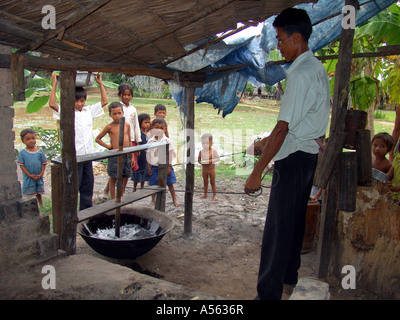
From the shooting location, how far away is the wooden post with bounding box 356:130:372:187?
2990 millimetres

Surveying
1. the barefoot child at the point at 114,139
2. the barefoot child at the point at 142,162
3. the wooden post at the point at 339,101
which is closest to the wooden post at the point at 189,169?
the barefoot child at the point at 114,139

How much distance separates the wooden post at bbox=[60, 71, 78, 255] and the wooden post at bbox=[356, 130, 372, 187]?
2.58m

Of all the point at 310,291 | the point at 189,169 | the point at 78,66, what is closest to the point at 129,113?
the point at 189,169

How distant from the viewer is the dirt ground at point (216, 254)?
3.63 m

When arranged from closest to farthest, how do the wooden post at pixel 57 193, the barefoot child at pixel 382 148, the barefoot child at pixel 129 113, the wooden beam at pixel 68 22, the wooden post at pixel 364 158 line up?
the wooden beam at pixel 68 22, the wooden post at pixel 364 158, the wooden post at pixel 57 193, the barefoot child at pixel 382 148, the barefoot child at pixel 129 113

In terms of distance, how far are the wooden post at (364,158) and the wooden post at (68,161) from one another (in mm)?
2580

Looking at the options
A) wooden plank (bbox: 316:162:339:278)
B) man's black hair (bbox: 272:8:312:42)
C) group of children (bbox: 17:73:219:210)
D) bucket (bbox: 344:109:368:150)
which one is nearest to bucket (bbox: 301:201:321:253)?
wooden plank (bbox: 316:162:339:278)

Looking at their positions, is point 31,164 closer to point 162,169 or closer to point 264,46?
point 162,169

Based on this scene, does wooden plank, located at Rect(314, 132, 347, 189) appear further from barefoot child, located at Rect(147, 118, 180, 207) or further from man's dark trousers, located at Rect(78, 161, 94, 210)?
man's dark trousers, located at Rect(78, 161, 94, 210)

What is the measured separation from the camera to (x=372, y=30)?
→ 17.6 ft

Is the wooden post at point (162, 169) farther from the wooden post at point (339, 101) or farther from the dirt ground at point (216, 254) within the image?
the wooden post at point (339, 101)

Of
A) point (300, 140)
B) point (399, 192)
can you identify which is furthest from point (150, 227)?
point (399, 192)

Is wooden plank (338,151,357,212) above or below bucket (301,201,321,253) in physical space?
above
